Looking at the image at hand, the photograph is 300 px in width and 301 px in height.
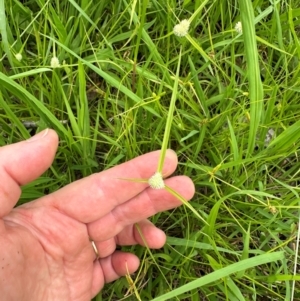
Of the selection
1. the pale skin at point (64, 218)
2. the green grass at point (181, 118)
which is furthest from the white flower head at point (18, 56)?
the pale skin at point (64, 218)

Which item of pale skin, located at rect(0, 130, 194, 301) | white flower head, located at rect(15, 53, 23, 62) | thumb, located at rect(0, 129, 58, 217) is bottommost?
pale skin, located at rect(0, 130, 194, 301)

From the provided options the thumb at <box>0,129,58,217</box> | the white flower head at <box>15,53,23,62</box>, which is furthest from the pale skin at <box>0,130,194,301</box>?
the white flower head at <box>15,53,23,62</box>

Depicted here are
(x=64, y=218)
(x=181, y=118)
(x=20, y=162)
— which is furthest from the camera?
(x=181, y=118)

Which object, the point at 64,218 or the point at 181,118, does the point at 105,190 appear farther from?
the point at 181,118

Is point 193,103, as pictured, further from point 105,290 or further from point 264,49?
point 105,290

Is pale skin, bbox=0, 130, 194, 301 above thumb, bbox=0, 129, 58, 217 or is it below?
below

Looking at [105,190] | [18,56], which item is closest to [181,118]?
[105,190]

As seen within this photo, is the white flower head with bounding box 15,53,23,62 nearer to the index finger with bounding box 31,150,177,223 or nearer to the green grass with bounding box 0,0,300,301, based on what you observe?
the green grass with bounding box 0,0,300,301
